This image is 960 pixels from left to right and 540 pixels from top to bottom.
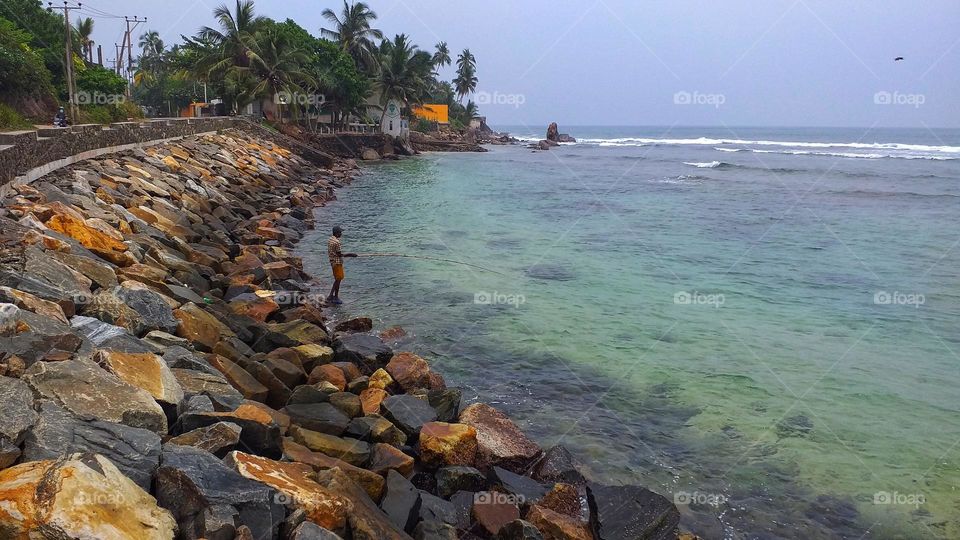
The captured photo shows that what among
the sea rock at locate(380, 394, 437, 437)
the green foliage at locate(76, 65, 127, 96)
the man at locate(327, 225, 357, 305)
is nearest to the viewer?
the sea rock at locate(380, 394, 437, 437)

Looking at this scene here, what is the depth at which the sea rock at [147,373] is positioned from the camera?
5.64 meters

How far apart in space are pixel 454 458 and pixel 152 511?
3.13 metres

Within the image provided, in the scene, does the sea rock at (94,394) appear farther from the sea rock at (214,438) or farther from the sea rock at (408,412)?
the sea rock at (408,412)

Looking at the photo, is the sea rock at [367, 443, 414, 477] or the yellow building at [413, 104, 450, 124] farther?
the yellow building at [413, 104, 450, 124]

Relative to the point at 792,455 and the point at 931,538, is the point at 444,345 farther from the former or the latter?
the point at 931,538

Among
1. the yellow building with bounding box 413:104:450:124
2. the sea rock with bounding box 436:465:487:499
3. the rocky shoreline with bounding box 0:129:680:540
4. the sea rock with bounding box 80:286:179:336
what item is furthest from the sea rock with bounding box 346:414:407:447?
the yellow building with bounding box 413:104:450:124

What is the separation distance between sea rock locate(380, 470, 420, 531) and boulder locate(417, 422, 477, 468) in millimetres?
742

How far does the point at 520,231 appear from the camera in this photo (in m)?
21.9

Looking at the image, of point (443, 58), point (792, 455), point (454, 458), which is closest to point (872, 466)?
point (792, 455)

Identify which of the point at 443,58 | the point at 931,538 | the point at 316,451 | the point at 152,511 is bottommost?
the point at 931,538

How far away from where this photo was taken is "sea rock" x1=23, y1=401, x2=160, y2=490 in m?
4.29

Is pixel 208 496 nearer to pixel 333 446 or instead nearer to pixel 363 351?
pixel 333 446

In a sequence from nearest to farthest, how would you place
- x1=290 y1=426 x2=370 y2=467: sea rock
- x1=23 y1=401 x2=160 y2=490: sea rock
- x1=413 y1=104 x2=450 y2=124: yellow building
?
x1=23 y1=401 x2=160 y2=490: sea rock
x1=290 y1=426 x2=370 y2=467: sea rock
x1=413 y1=104 x2=450 y2=124: yellow building

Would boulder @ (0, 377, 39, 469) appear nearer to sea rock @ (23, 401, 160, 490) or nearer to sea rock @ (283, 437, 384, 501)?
sea rock @ (23, 401, 160, 490)
